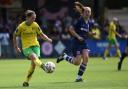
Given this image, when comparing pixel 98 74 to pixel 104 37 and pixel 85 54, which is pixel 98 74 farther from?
pixel 104 37

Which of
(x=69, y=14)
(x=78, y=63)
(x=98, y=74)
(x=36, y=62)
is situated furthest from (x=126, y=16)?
(x=36, y=62)

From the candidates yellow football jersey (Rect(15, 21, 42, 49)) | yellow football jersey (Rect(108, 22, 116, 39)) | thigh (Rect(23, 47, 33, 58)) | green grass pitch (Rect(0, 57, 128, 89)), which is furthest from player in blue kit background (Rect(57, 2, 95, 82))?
yellow football jersey (Rect(108, 22, 116, 39))

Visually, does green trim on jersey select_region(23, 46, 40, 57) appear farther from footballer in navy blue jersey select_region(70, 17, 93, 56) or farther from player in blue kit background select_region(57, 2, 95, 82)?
footballer in navy blue jersey select_region(70, 17, 93, 56)

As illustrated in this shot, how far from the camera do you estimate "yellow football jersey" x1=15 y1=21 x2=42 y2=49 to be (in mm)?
18906

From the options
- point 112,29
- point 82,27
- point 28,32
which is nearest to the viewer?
point 28,32

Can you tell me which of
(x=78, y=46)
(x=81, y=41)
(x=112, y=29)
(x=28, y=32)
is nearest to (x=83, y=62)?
(x=78, y=46)

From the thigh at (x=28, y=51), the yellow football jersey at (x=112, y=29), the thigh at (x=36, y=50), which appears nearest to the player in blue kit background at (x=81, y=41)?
the thigh at (x=36, y=50)

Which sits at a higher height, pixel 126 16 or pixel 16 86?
pixel 16 86

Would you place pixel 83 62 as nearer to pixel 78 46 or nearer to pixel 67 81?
pixel 78 46

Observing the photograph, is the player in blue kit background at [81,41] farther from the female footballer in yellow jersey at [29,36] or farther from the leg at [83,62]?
the female footballer in yellow jersey at [29,36]

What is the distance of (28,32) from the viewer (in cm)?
1892

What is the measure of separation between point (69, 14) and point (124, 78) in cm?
2450

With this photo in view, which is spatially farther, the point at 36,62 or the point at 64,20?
the point at 64,20

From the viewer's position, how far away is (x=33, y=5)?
153 ft
